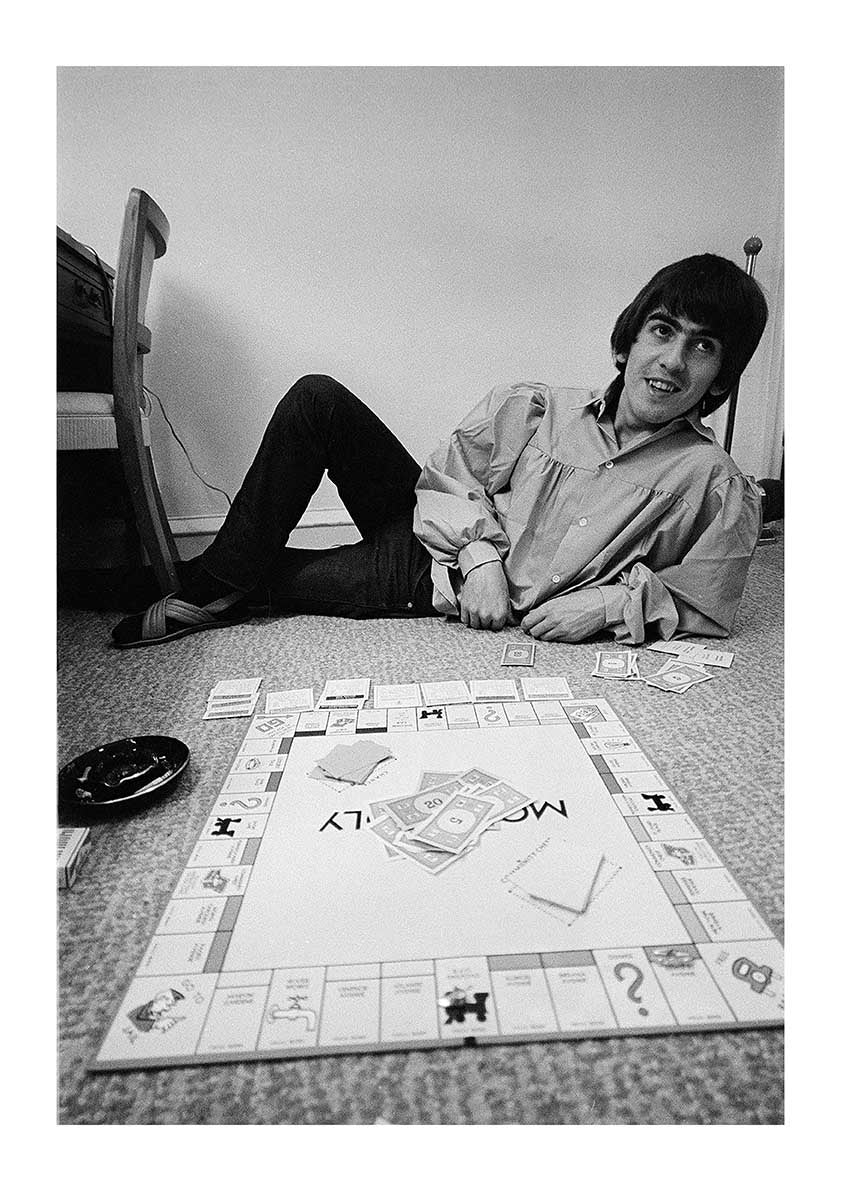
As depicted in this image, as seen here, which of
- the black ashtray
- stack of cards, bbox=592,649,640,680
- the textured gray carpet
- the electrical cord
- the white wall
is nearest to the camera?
the textured gray carpet

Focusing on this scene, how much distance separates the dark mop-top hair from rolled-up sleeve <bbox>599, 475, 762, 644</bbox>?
0.66 ft

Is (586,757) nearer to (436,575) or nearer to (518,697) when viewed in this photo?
(518,697)

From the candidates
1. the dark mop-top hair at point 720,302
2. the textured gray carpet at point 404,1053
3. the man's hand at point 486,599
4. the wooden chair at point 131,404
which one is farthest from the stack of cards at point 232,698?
the dark mop-top hair at point 720,302

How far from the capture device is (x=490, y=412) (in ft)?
4.44

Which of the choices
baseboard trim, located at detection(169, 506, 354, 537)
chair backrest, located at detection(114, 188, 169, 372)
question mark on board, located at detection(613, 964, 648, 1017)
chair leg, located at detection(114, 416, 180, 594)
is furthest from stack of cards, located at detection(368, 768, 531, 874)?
baseboard trim, located at detection(169, 506, 354, 537)

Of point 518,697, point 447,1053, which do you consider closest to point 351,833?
point 447,1053

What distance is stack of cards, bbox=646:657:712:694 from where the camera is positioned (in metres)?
0.94

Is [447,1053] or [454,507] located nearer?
[447,1053]

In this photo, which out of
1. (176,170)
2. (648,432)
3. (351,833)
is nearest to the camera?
(351,833)

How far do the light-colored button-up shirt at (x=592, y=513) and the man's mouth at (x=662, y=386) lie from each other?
0.07m

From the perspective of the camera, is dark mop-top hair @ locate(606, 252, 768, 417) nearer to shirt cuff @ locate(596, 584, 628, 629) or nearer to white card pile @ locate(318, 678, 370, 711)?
shirt cuff @ locate(596, 584, 628, 629)

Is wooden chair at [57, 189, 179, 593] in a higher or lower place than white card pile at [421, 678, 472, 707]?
higher
